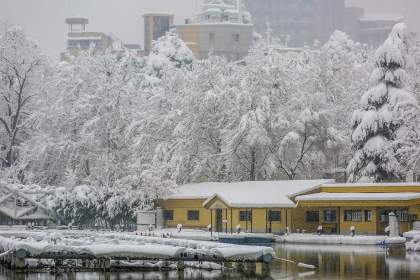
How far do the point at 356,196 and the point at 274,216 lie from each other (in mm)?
7033

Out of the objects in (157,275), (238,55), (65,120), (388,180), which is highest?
(238,55)

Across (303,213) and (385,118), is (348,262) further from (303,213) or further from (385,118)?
(385,118)

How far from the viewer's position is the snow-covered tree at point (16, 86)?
290ft

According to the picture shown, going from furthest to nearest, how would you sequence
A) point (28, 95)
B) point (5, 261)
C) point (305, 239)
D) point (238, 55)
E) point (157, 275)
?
point (238, 55), point (28, 95), point (305, 239), point (5, 261), point (157, 275)

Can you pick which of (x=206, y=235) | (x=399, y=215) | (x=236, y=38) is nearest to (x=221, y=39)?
(x=236, y=38)

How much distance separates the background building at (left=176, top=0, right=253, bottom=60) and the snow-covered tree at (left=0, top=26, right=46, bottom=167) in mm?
74782

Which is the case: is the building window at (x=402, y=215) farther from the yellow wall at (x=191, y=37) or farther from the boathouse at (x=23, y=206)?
the yellow wall at (x=191, y=37)

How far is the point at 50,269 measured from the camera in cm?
4162

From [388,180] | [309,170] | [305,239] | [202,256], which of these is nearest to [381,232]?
[305,239]

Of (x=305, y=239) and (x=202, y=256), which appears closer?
(x=202, y=256)

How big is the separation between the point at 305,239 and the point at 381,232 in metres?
5.60

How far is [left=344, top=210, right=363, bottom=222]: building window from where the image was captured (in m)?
64.9

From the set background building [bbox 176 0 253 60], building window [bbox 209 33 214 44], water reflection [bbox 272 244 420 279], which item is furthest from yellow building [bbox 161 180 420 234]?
building window [bbox 209 33 214 44]

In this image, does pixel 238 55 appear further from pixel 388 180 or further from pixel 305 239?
pixel 305 239
